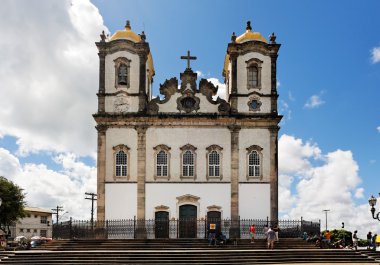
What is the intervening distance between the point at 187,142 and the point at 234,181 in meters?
4.00

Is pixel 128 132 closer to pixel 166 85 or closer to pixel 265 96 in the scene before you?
pixel 166 85

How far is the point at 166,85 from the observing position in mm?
36781

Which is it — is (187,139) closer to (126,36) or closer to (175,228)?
(175,228)

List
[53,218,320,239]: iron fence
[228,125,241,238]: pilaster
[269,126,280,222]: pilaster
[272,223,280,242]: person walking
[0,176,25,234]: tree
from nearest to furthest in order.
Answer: [272,223,280,242]: person walking → [53,218,320,239]: iron fence → [228,125,241,238]: pilaster → [269,126,280,222]: pilaster → [0,176,25,234]: tree

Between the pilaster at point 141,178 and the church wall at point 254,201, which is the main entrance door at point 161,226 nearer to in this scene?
the pilaster at point 141,178

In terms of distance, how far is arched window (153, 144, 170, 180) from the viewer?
3534 cm

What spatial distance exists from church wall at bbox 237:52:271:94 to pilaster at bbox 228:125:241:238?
312cm

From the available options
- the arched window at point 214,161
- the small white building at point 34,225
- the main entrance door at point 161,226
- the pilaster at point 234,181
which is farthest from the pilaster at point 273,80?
the small white building at point 34,225

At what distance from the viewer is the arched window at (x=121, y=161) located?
35.4 metres

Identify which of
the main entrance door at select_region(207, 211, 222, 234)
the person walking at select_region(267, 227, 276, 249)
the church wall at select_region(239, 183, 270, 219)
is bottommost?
the person walking at select_region(267, 227, 276, 249)

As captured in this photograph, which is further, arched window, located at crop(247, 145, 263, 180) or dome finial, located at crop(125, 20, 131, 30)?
dome finial, located at crop(125, 20, 131, 30)

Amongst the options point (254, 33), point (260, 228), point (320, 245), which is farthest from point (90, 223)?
point (254, 33)

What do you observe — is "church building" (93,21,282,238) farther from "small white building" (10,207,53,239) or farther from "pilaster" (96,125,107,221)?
"small white building" (10,207,53,239)

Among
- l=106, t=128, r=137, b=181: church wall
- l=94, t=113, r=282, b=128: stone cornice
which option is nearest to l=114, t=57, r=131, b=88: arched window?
l=94, t=113, r=282, b=128: stone cornice
